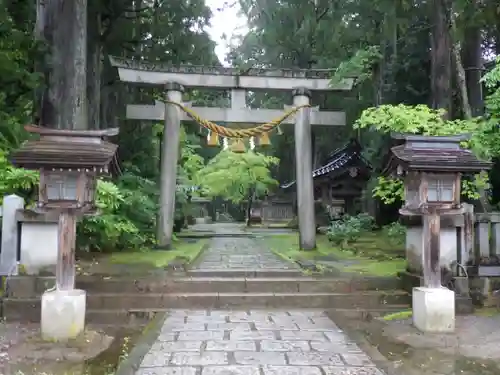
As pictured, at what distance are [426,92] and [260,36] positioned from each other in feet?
40.7

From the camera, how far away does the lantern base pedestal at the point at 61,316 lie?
612cm

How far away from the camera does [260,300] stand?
8125 mm

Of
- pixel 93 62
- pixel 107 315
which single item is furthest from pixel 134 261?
pixel 93 62

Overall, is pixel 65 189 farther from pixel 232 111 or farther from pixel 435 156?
pixel 232 111

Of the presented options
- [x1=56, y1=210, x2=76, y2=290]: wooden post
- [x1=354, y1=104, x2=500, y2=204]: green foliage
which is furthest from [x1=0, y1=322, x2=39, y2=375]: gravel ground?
[x1=354, y1=104, x2=500, y2=204]: green foliage

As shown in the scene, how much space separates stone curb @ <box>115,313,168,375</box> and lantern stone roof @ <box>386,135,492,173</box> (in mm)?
4123

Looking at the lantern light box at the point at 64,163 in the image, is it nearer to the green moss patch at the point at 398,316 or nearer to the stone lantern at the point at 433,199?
the stone lantern at the point at 433,199

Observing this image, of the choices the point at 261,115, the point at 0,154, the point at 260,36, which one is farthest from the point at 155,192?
the point at 260,36

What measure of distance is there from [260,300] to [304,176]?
6.19 m

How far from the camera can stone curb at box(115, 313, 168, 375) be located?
191 inches

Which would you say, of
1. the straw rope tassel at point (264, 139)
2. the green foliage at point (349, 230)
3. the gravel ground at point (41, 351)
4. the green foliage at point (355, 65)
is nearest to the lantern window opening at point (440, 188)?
the gravel ground at point (41, 351)

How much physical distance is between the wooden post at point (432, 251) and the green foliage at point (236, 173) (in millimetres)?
20961

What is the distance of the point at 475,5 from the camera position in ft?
32.7

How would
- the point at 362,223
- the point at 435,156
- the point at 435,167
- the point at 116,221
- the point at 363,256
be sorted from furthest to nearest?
1. the point at 362,223
2. the point at 363,256
3. the point at 116,221
4. the point at 435,156
5. the point at 435,167
